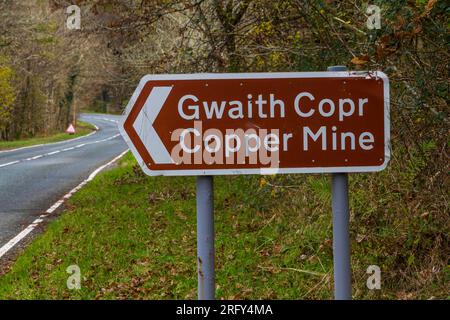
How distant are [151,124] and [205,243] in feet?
1.93

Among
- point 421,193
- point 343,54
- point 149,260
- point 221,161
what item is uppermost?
point 343,54

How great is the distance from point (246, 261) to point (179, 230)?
1.96 m

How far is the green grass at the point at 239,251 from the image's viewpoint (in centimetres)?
537

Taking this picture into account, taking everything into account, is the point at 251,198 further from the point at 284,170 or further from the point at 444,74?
the point at 284,170

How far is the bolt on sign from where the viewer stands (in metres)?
2.78

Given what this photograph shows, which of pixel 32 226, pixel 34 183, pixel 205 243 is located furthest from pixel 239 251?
pixel 34 183

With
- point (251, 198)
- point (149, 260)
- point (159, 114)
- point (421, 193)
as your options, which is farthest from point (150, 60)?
point (159, 114)

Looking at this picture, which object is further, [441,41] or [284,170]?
[441,41]

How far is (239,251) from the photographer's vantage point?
7039 mm

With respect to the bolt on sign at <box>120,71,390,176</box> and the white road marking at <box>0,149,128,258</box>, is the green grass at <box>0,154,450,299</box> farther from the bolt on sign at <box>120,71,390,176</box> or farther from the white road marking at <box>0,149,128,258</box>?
the bolt on sign at <box>120,71,390,176</box>

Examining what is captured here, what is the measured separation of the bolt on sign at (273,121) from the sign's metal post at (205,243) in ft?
0.44

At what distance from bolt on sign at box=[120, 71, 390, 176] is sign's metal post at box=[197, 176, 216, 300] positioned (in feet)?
0.44

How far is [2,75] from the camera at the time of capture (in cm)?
3128

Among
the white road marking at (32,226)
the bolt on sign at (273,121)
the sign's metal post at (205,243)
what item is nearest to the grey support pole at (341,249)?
the bolt on sign at (273,121)
